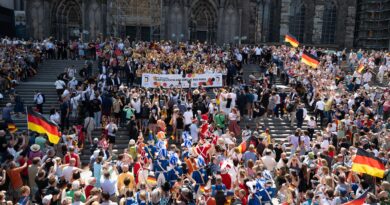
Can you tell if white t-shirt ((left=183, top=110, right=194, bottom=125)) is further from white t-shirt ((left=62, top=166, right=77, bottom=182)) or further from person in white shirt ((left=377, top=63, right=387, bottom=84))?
person in white shirt ((left=377, top=63, right=387, bottom=84))

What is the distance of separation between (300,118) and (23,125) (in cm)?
1346

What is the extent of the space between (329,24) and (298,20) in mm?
3444

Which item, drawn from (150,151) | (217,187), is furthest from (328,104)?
(217,187)

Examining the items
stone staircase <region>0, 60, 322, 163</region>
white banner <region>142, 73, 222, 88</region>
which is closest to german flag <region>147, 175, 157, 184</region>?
stone staircase <region>0, 60, 322, 163</region>

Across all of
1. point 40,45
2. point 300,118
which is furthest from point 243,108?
point 40,45

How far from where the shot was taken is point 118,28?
43.2m

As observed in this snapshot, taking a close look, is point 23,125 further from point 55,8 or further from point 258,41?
point 258,41

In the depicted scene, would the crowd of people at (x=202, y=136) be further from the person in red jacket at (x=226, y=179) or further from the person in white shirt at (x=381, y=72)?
the person in white shirt at (x=381, y=72)

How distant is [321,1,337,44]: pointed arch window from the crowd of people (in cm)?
1474

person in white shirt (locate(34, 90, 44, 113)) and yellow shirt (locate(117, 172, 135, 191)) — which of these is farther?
person in white shirt (locate(34, 90, 44, 113))

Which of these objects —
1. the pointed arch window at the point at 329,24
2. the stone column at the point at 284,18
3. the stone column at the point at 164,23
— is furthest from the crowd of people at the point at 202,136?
the pointed arch window at the point at 329,24

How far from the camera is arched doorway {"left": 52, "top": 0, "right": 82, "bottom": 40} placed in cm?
4297

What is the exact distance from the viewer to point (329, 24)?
51.1 m

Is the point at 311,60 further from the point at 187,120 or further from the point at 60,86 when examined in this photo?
the point at 60,86
